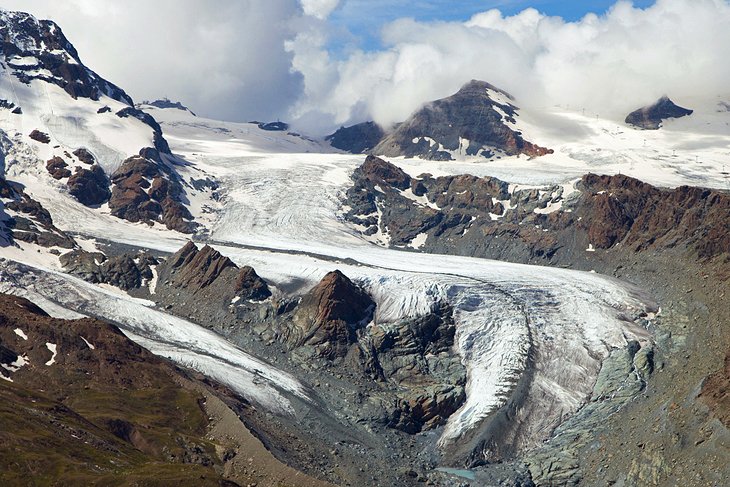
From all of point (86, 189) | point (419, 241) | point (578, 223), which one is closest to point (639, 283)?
point (578, 223)

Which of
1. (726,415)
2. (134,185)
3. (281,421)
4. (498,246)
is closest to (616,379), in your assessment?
(726,415)

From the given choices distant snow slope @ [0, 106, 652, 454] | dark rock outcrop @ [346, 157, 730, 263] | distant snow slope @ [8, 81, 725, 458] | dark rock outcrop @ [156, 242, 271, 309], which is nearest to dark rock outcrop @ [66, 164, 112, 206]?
distant snow slope @ [0, 106, 652, 454]

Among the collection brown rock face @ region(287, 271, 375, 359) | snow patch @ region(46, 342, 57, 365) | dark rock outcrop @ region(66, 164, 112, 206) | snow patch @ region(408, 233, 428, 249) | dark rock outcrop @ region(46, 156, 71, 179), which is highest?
dark rock outcrop @ region(46, 156, 71, 179)

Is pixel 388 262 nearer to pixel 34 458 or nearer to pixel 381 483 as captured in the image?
pixel 381 483

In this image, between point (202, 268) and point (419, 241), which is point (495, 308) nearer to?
point (202, 268)

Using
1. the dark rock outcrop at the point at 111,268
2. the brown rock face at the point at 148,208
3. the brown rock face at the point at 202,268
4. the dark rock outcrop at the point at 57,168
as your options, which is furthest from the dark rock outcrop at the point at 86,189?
the brown rock face at the point at 202,268

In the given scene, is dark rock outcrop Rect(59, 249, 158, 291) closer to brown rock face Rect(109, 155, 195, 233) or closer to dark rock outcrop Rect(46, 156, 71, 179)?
brown rock face Rect(109, 155, 195, 233)

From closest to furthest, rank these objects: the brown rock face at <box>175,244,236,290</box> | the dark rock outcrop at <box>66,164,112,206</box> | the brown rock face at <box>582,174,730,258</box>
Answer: the brown rock face at <box>582,174,730,258</box> < the brown rock face at <box>175,244,236,290</box> < the dark rock outcrop at <box>66,164,112,206</box>
